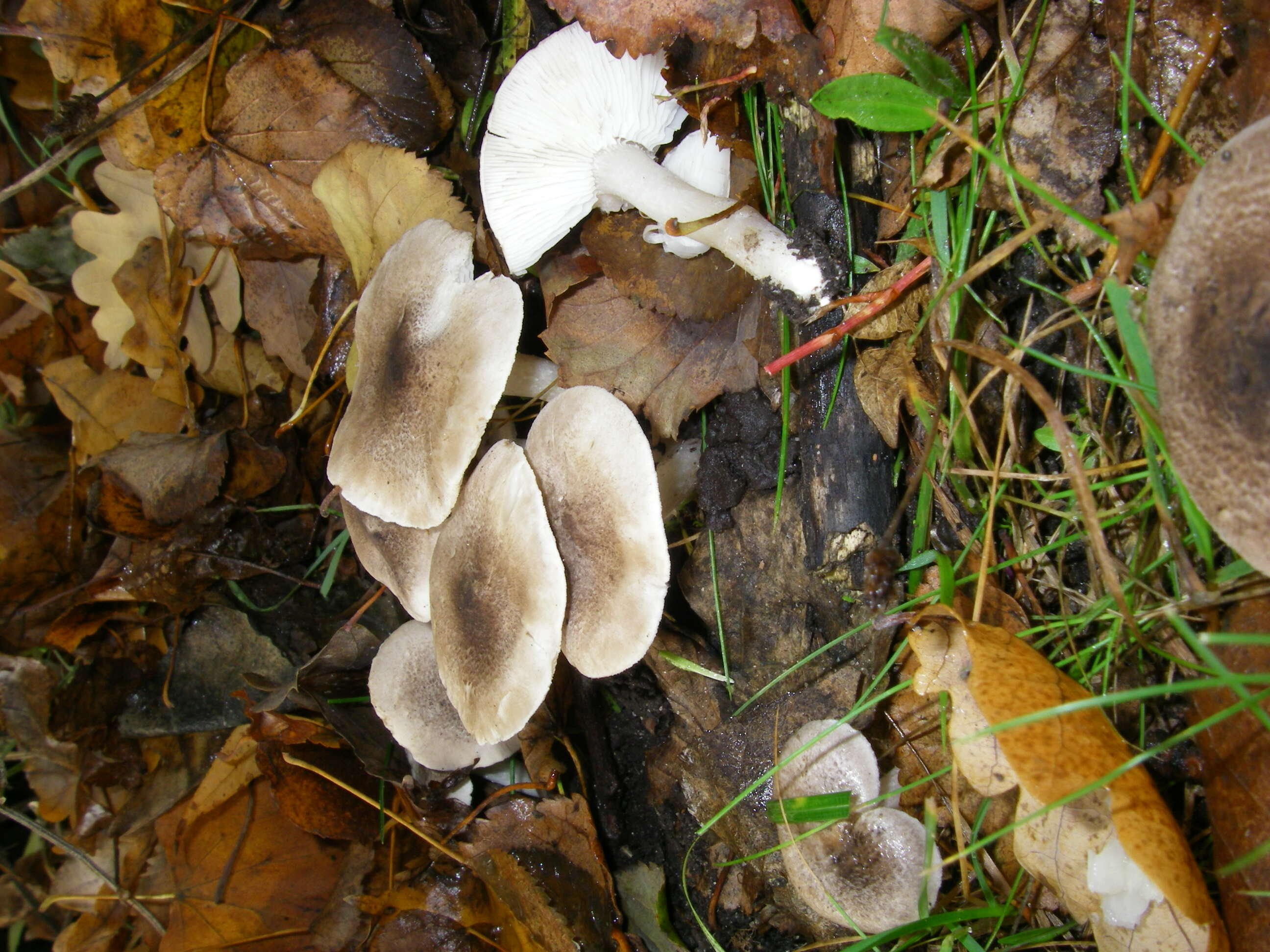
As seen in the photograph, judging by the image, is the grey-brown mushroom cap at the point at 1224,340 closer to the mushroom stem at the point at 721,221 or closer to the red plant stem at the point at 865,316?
the red plant stem at the point at 865,316

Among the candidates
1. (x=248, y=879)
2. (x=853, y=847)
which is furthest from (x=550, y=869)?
(x=248, y=879)

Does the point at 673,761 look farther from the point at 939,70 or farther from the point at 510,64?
the point at 510,64

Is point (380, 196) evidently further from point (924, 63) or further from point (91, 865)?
point (91, 865)

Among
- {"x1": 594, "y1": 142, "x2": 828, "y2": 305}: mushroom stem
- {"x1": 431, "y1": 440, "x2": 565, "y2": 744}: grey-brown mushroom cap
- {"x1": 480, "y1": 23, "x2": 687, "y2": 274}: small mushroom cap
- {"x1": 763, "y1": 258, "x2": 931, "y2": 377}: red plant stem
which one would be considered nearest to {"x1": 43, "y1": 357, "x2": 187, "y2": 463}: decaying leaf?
{"x1": 431, "y1": 440, "x2": 565, "y2": 744}: grey-brown mushroom cap

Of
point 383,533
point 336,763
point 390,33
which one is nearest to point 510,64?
point 390,33

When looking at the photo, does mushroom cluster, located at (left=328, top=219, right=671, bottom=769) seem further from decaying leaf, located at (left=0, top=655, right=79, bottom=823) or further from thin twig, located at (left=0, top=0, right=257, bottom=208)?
decaying leaf, located at (left=0, top=655, right=79, bottom=823)
